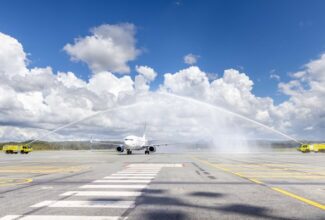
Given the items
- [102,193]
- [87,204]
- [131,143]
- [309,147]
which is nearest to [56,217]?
[87,204]

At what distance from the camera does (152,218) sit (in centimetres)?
752

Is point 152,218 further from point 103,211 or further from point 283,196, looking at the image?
point 283,196

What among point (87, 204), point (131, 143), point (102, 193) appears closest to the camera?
point (87, 204)

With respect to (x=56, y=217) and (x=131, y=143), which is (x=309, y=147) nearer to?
(x=131, y=143)

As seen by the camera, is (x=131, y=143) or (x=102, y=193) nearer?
(x=102, y=193)

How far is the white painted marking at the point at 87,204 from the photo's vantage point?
9033mm

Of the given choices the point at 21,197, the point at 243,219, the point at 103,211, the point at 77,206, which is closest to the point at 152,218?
the point at 103,211

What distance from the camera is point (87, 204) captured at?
9.34 meters

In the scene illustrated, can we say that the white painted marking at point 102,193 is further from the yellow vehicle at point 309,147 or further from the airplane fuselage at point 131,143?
the yellow vehicle at point 309,147

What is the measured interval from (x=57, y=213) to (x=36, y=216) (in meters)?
0.52

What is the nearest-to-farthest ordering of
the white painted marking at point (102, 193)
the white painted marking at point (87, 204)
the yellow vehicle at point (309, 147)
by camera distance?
the white painted marking at point (87, 204)
the white painted marking at point (102, 193)
the yellow vehicle at point (309, 147)

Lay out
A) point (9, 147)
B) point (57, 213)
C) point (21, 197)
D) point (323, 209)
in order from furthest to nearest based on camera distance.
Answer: point (9, 147) → point (21, 197) → point (323, 209) → point (57, 213)

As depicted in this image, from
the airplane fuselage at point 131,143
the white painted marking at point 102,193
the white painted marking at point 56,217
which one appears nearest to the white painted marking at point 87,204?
the white painted marking at point 56,217

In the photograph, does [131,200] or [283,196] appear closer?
[131,200]
